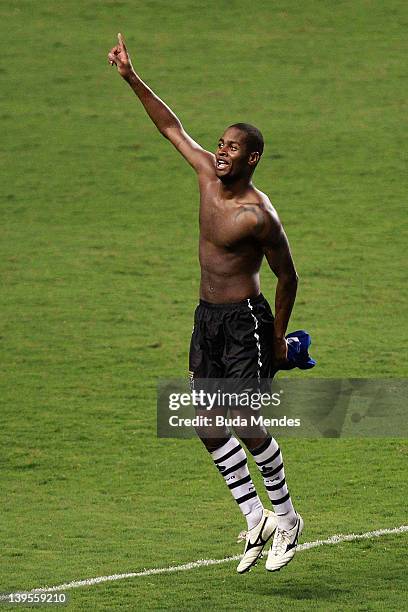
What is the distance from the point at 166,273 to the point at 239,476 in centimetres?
965

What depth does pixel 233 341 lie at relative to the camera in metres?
7.97

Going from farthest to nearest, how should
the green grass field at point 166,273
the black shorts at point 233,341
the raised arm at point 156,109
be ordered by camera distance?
the green grass field at point 166,273
the raised arm at point 156,109
the black shorts at point 233,341

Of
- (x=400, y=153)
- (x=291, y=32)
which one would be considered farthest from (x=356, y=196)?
(x=291, y=32)

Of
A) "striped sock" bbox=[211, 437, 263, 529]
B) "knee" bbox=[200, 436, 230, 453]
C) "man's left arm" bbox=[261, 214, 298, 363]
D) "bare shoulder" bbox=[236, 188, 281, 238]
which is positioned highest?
"bare shoulder" bbox=[236, 188, 281, 238]

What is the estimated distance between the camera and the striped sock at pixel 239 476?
804 cm

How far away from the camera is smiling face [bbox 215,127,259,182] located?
7715 millimetres

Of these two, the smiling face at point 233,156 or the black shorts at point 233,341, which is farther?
the black shorts at point 233,341

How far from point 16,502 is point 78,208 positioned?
9.58 m

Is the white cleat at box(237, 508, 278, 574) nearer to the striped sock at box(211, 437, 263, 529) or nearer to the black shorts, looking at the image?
the striped sock at box(211, 437, 263, 529)

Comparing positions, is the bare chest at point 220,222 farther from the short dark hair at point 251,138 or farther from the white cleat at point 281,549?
the white cleat at point 281,549

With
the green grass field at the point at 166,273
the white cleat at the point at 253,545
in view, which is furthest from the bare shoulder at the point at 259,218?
the green grass field at the point at 166,273

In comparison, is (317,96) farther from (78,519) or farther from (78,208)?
(78,519)

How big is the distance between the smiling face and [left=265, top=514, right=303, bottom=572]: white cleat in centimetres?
205

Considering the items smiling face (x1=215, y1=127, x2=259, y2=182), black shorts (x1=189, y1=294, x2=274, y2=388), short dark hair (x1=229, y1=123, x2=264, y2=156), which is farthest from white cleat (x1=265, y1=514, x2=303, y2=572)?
short dark hair (x1=229, y1=123, x2=264, y2=156)
